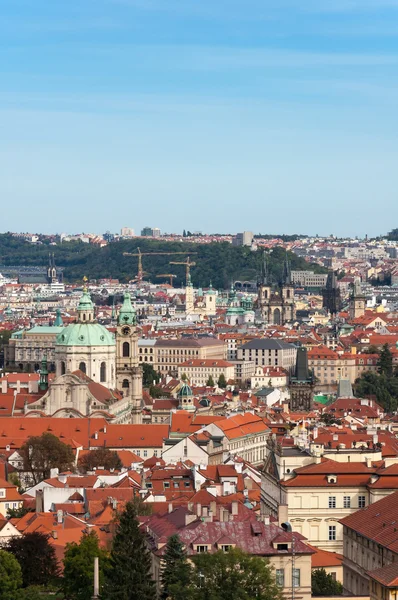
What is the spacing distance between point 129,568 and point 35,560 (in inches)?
242

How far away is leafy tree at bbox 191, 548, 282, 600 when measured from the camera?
35.3m

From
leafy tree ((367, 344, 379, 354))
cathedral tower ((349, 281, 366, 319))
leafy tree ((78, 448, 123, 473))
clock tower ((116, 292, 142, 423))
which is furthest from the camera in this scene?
cathedral tower ((349, 281, 366, 319))

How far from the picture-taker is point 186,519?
41188mm

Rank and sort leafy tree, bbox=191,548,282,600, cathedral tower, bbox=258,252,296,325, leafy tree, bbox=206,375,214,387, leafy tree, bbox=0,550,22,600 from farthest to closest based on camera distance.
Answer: cathedral tower, bbox=258,252,296,325, leafy tree, bbox=206,375,214,387, leafy tree, bbox=0,550,22,600, leafy tree, bbox=191,548,282,600

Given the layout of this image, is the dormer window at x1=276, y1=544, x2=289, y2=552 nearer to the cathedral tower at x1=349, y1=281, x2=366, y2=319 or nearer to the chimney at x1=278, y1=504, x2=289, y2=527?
the chimney at x1=278, y1=504, x2=289, y2=527

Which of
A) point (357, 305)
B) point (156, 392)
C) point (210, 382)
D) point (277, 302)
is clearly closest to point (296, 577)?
point (156, 392)

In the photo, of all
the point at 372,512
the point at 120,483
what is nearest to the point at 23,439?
the point at 120,483

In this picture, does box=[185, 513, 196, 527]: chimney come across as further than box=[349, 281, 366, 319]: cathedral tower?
No

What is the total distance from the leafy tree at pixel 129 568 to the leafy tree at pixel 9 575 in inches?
98.6

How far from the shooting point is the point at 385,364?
125938 mm

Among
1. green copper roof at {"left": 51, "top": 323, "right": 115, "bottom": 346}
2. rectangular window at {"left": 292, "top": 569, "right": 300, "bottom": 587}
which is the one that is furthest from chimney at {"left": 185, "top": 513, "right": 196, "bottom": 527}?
green copper roof at {"left": 51, "top": 323, "right": 115, "bottom": 346}

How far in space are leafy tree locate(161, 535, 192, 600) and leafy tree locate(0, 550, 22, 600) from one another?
13.2 ft

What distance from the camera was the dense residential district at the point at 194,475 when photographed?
38.5m

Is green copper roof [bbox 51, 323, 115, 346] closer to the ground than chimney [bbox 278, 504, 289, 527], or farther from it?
farther from it
